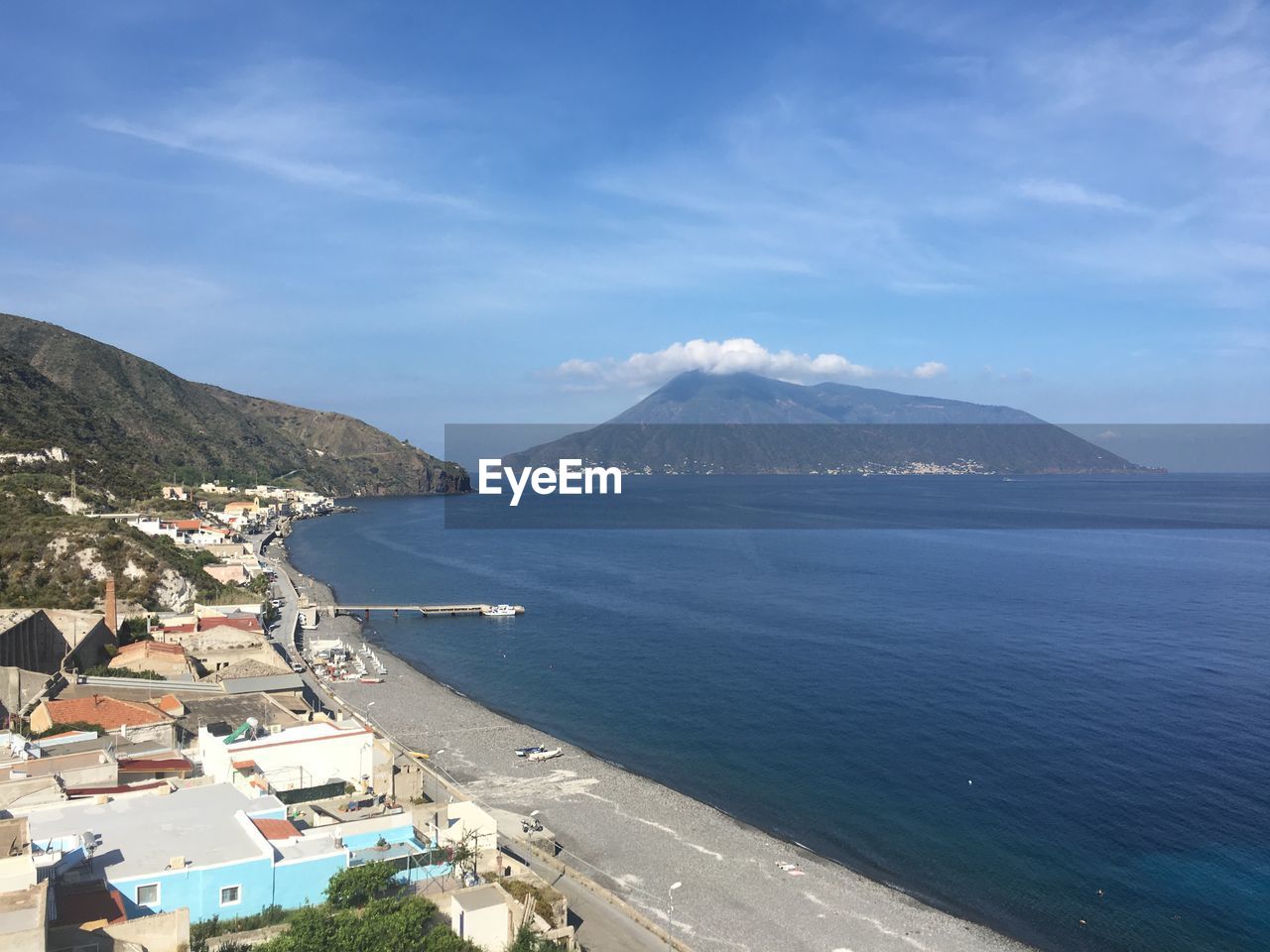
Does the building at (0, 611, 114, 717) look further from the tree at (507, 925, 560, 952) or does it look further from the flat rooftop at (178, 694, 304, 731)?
the tree at (507, 925, 560, 952)

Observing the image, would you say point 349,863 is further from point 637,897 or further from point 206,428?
point 206,428

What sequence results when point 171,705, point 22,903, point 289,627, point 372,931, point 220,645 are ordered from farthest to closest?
point 289,627 < point 220,645 < point 171,705 < point 372,931 < point 22,903

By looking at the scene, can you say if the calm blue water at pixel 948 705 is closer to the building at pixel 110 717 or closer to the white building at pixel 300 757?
the white building at pixel 300 757

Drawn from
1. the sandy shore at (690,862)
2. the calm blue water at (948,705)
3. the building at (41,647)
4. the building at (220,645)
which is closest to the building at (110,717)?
the building at (41,647)

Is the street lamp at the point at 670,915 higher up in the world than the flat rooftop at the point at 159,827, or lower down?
lower down

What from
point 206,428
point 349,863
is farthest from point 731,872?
point 206,428

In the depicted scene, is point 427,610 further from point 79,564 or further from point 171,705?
point 171,705

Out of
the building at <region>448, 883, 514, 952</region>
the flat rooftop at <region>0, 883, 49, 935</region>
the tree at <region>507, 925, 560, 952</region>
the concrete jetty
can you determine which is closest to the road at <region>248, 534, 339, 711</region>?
the concrete jetty

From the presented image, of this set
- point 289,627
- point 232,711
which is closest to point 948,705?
point 232,711
